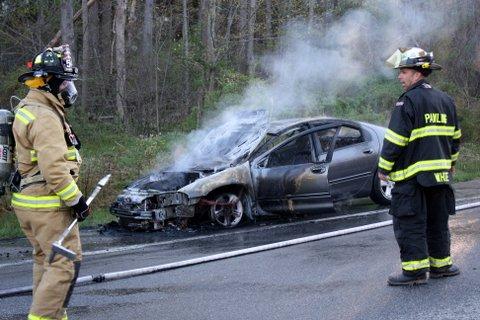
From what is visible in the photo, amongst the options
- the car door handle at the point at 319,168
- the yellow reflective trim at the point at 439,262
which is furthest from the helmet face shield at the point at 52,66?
the car door handle at the point at 319,168

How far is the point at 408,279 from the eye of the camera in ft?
18.6

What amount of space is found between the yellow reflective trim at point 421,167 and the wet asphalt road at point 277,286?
95cm

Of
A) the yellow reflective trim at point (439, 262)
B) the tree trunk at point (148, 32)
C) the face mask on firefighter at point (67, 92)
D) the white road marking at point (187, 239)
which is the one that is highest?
the tree trunk at point (148, 32)

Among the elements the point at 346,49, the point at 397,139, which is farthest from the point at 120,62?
the point at 397,139

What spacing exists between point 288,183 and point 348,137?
135 cm

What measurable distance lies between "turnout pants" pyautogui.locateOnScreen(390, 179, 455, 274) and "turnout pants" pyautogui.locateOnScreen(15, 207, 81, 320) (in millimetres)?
2672

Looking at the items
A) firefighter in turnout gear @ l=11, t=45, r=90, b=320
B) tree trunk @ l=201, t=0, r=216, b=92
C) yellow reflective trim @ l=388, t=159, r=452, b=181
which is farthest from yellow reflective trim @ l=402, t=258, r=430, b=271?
tree trunk @ l=201, t=0, r=216, b=92

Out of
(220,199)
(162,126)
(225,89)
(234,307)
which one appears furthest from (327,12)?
(234,307)

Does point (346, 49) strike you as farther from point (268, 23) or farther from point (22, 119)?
point (22, 119)

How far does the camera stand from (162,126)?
18.5 metres

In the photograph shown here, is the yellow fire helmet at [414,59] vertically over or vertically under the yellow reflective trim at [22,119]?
over

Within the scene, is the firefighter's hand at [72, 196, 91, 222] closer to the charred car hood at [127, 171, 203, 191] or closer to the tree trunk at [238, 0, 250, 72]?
the charred car hood at [127, 171, 203, 191]

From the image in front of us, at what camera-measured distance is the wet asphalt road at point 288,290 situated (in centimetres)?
518

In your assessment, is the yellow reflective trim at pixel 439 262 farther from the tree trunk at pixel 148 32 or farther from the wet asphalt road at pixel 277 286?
the tree trunk at pixel 148 32
